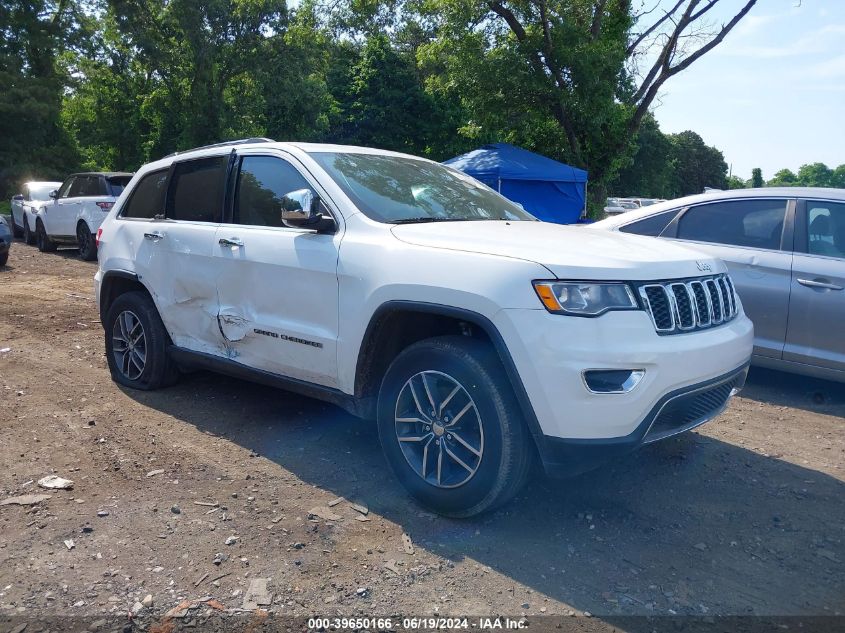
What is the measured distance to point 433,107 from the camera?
30.0 meters

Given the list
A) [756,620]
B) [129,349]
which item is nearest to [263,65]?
[129,349]

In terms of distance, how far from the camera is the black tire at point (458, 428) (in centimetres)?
336

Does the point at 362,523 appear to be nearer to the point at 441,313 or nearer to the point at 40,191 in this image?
the point at 441,313

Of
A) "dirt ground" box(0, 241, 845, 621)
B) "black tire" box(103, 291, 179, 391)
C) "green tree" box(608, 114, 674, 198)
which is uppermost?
"green tree" box(608, 114, 674, 198)

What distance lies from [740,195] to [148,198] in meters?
4.79

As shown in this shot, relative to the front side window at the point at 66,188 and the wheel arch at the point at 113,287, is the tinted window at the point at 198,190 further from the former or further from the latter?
the front side window at the point at 66,188

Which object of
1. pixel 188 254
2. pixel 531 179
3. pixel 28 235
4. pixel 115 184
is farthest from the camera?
pixel 28 235

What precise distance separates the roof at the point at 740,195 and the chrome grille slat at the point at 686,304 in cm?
255

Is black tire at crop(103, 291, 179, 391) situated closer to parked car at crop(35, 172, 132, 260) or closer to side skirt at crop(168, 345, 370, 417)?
side skirt at crop(168, 345, 370, 417)

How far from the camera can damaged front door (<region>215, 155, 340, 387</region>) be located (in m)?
4.09

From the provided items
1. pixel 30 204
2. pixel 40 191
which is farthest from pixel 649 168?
pixel 30 204

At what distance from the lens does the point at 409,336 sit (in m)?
3.98

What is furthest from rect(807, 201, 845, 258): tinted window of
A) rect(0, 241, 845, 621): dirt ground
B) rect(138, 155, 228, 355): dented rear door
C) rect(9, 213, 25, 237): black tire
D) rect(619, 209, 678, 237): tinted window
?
rect(9, 213, 25, 237): black tire

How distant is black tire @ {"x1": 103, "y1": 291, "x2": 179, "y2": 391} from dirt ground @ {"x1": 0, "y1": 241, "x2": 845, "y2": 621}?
8.0 inches
